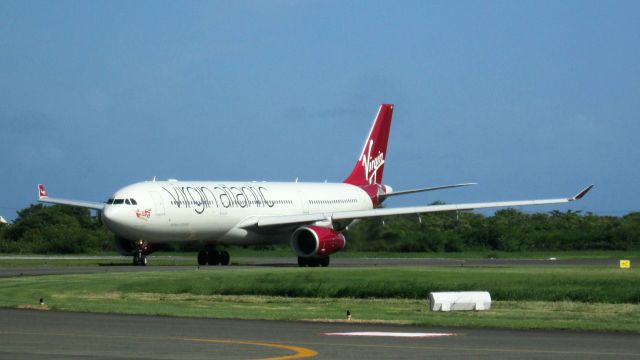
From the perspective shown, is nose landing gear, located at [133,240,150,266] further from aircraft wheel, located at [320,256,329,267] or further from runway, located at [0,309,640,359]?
runway, located at [0,309,640,359]

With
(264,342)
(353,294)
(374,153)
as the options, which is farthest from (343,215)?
(264,342)

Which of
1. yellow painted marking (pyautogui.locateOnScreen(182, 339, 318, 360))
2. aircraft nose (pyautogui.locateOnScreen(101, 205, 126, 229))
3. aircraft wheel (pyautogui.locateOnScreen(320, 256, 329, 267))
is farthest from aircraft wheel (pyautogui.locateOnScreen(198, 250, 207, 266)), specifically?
yellow painted marking (pyautogui.locateOnScreen(182, 339, 318, 360))

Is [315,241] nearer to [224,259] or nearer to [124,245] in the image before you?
[224,259]

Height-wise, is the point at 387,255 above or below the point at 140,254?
above

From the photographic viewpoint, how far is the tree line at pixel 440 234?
2844 inches

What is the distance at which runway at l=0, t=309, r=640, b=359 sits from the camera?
63.3 ft

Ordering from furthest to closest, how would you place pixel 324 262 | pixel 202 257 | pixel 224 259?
1. pixel 224 259
2. pixel 202 257
3. pixel 324 262

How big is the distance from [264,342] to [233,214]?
36709 millimetres

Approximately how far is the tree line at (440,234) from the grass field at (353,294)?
22.4 m

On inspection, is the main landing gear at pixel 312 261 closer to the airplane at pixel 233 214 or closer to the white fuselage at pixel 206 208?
the airplane at pixel 233 214

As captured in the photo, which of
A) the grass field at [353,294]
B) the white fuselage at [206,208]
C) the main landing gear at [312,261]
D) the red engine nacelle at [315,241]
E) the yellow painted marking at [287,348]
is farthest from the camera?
the main landing gear at [312,261]

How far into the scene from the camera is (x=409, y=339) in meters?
22.3

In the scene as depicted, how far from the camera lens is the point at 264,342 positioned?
21.6m

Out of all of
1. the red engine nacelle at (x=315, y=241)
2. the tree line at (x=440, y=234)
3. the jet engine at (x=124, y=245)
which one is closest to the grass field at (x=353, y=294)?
the red engine nacelle at (x=315, y=241)
